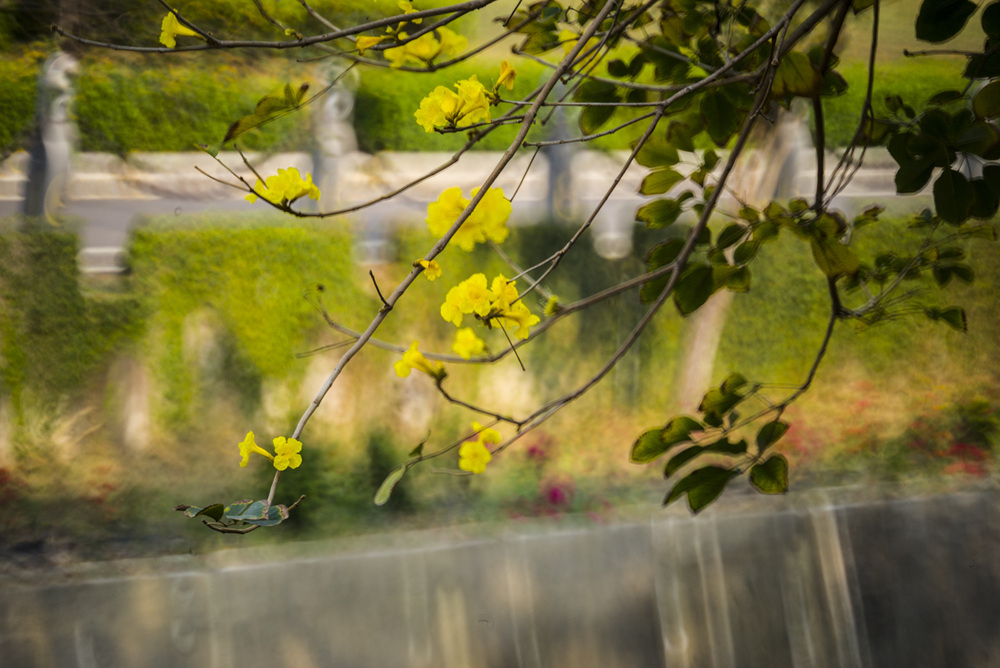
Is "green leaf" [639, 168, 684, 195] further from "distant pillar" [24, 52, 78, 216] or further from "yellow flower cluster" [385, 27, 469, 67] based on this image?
"distant pillar" [24, 52, 78, 216]

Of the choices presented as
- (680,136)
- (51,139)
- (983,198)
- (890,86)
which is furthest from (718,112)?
(51,139)

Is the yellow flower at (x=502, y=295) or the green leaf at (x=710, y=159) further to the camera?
the green leaf at (x=710, y=159)

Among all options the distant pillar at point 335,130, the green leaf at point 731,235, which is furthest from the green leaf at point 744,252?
the distant pillar at point 335,130

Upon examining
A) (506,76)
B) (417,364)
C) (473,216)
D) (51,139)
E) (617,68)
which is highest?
(51,139)

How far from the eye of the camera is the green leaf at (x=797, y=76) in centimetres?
49

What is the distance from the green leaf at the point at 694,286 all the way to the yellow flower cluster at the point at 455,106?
226 millimetres

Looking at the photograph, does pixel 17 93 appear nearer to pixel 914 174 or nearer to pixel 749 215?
pixel 749 215

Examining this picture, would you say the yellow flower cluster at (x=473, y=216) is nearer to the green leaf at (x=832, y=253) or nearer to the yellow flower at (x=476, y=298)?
the yellow flower at (x=476, y=298)

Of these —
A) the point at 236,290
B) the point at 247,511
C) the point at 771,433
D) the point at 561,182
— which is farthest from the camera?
the point at 561,182

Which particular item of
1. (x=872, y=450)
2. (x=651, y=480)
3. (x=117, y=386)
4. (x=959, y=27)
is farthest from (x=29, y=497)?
(x=872, y=450)

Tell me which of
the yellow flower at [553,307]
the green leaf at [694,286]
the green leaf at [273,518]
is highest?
the green leaf at [694,286]

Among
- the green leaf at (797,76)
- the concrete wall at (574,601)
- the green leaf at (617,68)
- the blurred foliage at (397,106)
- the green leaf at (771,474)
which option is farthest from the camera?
the blurred foliage at (397,106)

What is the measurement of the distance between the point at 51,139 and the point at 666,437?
1456 millimetres

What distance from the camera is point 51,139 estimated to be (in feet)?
4.55
